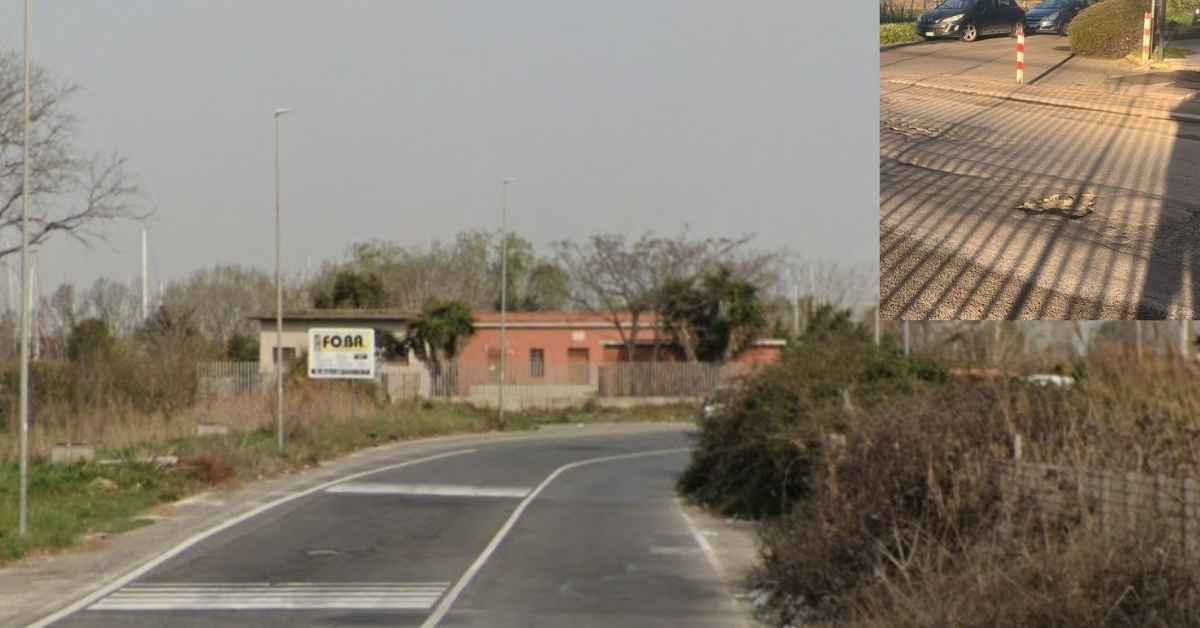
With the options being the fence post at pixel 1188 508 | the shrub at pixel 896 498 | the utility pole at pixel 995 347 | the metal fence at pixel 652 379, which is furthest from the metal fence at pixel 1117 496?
the metal fence at pixel 652 379

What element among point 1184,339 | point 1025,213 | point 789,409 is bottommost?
point 789,409

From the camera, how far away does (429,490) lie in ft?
94.0

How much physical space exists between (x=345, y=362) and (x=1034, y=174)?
142 ft

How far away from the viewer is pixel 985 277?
26.2ft

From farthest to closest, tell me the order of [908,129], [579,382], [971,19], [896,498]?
[579,382] < [896,498] < [908,129] < [971,19]

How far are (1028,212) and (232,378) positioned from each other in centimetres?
5227

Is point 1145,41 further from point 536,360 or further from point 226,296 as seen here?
point 226,296

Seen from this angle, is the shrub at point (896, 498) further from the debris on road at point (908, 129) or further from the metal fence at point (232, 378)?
the metal fence at point (232, 378)

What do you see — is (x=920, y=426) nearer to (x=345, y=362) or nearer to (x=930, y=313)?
(x=930, y=313)

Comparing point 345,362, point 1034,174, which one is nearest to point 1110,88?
point 1034,174

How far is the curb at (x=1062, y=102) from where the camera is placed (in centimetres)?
795

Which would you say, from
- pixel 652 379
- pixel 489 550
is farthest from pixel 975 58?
pixel 652 379

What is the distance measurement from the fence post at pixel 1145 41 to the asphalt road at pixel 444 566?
6895mm

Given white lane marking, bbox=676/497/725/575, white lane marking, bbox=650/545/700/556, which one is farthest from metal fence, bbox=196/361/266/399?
white lane marking, bbox=650/545/700/556
